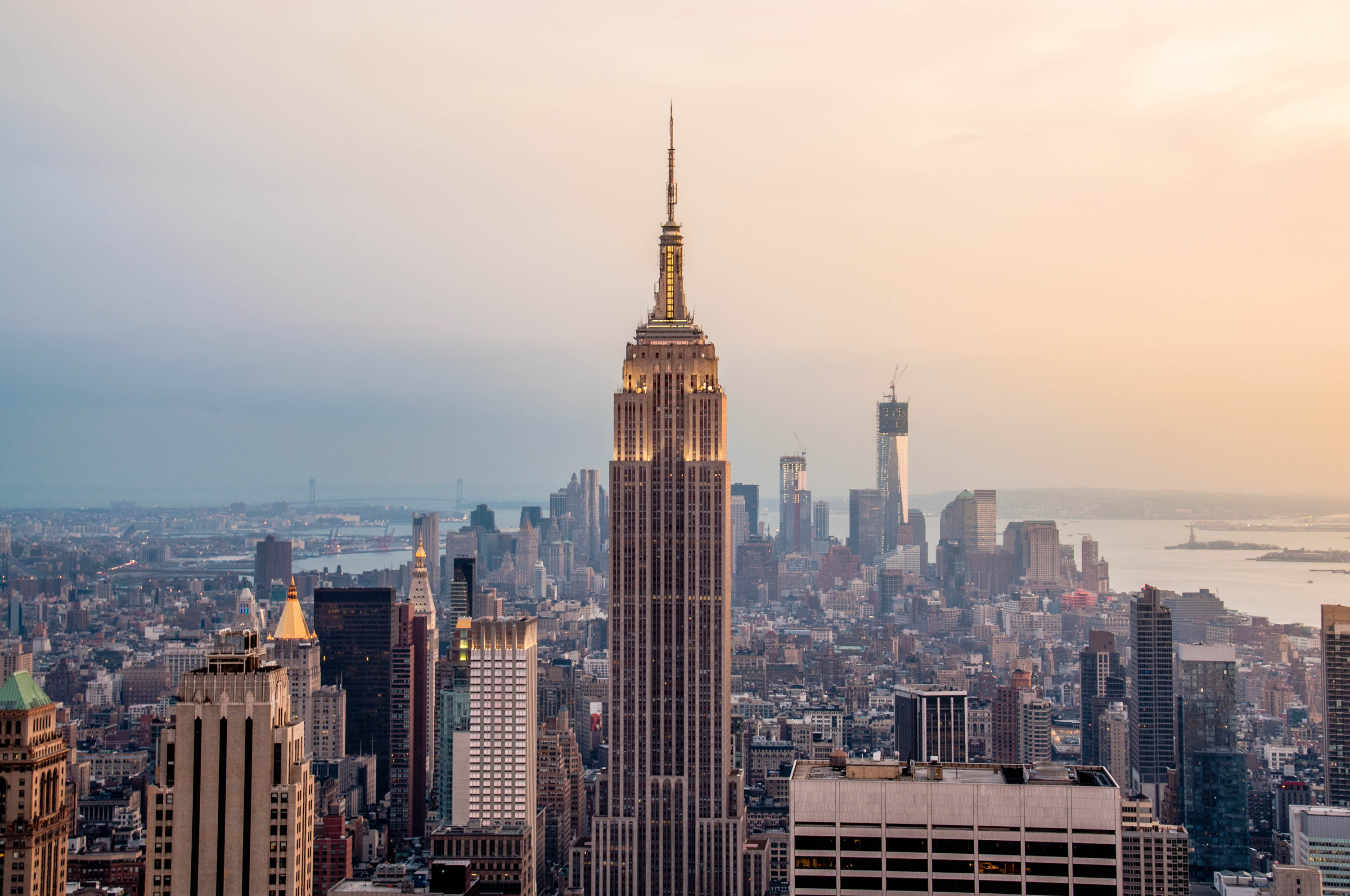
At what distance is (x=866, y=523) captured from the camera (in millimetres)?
105000

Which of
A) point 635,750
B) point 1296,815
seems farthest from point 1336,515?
point 635,750

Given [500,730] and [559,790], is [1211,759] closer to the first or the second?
[559,790]

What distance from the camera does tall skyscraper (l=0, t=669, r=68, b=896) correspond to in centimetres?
3183

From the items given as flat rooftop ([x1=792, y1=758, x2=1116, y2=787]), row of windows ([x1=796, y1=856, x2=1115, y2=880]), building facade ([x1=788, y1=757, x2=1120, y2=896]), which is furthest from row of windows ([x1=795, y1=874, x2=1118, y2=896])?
flat rooftop ([x1=792, y1=758, x2=1116, y2=787])

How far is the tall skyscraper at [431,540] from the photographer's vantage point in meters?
94.1

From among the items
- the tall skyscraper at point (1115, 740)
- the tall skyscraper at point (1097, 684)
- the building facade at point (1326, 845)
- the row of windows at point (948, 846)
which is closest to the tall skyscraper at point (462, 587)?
the tall skyscraper at point (1097, 684)

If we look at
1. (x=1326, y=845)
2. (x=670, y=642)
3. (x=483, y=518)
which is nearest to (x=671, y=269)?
(x=670, y=642)

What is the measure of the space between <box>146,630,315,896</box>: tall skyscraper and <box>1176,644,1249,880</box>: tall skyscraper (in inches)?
1491

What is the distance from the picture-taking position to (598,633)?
82.4 metres

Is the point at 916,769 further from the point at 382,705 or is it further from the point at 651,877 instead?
the point at 382,705

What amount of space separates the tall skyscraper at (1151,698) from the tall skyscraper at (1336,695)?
6.32 meters

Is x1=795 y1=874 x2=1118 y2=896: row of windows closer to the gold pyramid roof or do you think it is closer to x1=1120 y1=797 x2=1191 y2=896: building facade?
x1=1120 y1=797 x2=1191 y2=896: building facade

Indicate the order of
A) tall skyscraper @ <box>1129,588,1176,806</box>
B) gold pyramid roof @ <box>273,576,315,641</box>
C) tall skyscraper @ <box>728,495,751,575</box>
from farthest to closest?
1. tall skyscraper @ <box>728,495,751,575</box>
2. gold pyramid roof @ <box>273,576,315,641</box>
3. tall skyscraper @ <box>1129,588,1176,806</box>

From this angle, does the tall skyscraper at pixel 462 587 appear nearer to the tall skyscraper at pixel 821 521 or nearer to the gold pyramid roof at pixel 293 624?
the gold pyramid roof at pixel 293 624
